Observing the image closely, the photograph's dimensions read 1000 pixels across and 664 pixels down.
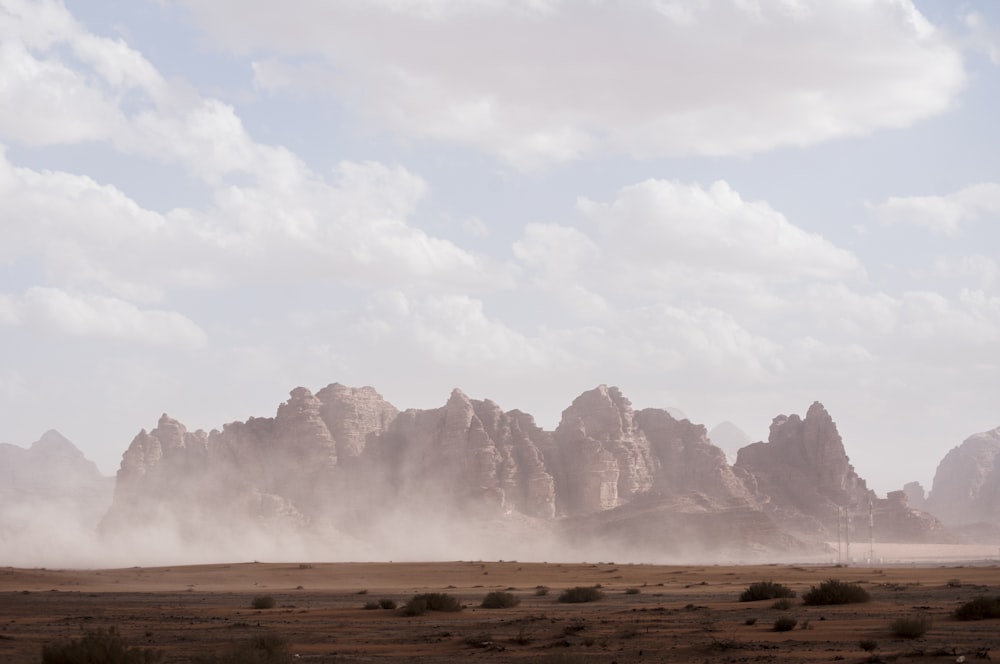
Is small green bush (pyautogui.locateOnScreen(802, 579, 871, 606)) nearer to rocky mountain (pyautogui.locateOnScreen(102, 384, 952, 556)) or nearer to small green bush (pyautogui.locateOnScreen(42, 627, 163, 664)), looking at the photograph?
small green bush (pyautogui.locateOnScreen(42, 627, 163, 664))

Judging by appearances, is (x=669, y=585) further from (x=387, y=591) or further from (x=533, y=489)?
(x=533, y=489)

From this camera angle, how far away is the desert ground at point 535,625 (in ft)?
76.8

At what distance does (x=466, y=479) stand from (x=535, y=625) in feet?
495

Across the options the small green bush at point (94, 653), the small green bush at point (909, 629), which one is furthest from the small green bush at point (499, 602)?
the small green bush at point (94, 653)

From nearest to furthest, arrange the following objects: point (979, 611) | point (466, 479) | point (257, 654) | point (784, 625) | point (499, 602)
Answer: point (257, 654), point (784, 625), point (979, 611), point (499, 602), point (466, 479)

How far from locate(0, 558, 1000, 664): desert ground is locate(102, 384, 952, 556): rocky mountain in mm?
113667

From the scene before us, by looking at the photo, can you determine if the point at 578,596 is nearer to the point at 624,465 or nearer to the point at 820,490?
the point at 624,465

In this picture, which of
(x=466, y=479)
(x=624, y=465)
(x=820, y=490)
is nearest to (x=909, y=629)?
(x=466, y=479)

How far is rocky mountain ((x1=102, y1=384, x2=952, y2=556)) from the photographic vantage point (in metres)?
168

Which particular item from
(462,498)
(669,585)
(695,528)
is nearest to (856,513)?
(695,528)

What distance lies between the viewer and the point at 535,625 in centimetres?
3003

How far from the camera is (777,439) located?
19900 centimetres

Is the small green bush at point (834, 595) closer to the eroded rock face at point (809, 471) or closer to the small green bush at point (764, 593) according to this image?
the small green bush at point (764, 593)

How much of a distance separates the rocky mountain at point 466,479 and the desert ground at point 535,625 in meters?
114
